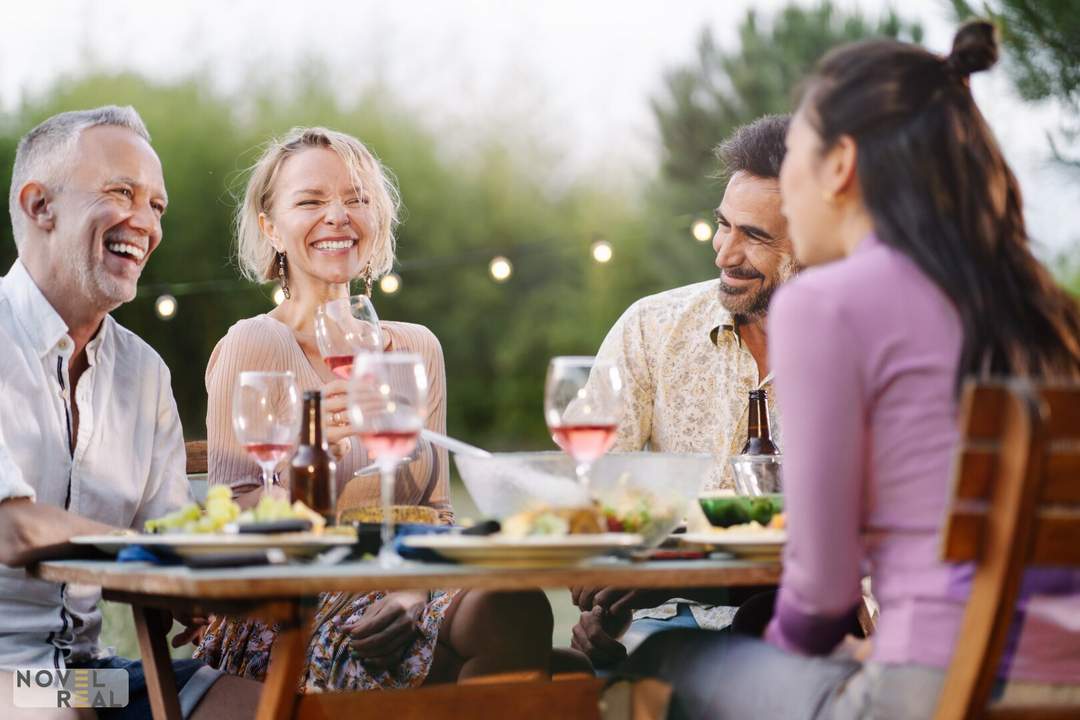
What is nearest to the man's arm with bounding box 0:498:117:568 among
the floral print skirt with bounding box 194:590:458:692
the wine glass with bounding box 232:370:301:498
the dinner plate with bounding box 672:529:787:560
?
the wine glass with bounding box 232:370:301:498

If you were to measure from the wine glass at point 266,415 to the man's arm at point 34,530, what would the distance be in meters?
0.24

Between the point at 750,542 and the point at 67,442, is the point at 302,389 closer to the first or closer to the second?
the point at 67,442

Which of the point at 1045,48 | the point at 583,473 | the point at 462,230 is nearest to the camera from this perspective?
the point at 583,473

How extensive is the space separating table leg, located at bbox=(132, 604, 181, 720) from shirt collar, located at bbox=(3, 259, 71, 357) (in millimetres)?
654

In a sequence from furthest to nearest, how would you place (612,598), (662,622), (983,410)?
(662,622)
(612,598)
(983,410)

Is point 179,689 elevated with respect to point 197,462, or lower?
lower

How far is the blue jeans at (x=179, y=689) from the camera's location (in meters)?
2.19

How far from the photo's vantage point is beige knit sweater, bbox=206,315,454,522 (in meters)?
2.74

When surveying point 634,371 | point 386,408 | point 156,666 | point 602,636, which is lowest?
point 602,636

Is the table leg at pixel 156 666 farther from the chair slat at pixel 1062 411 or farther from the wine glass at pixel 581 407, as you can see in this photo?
the chair slat at pixel 1062 411

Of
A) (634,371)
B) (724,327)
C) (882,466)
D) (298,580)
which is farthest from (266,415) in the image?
(724,327)

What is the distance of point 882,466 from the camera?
1.48 meters

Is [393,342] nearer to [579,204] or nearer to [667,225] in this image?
[667,225]
